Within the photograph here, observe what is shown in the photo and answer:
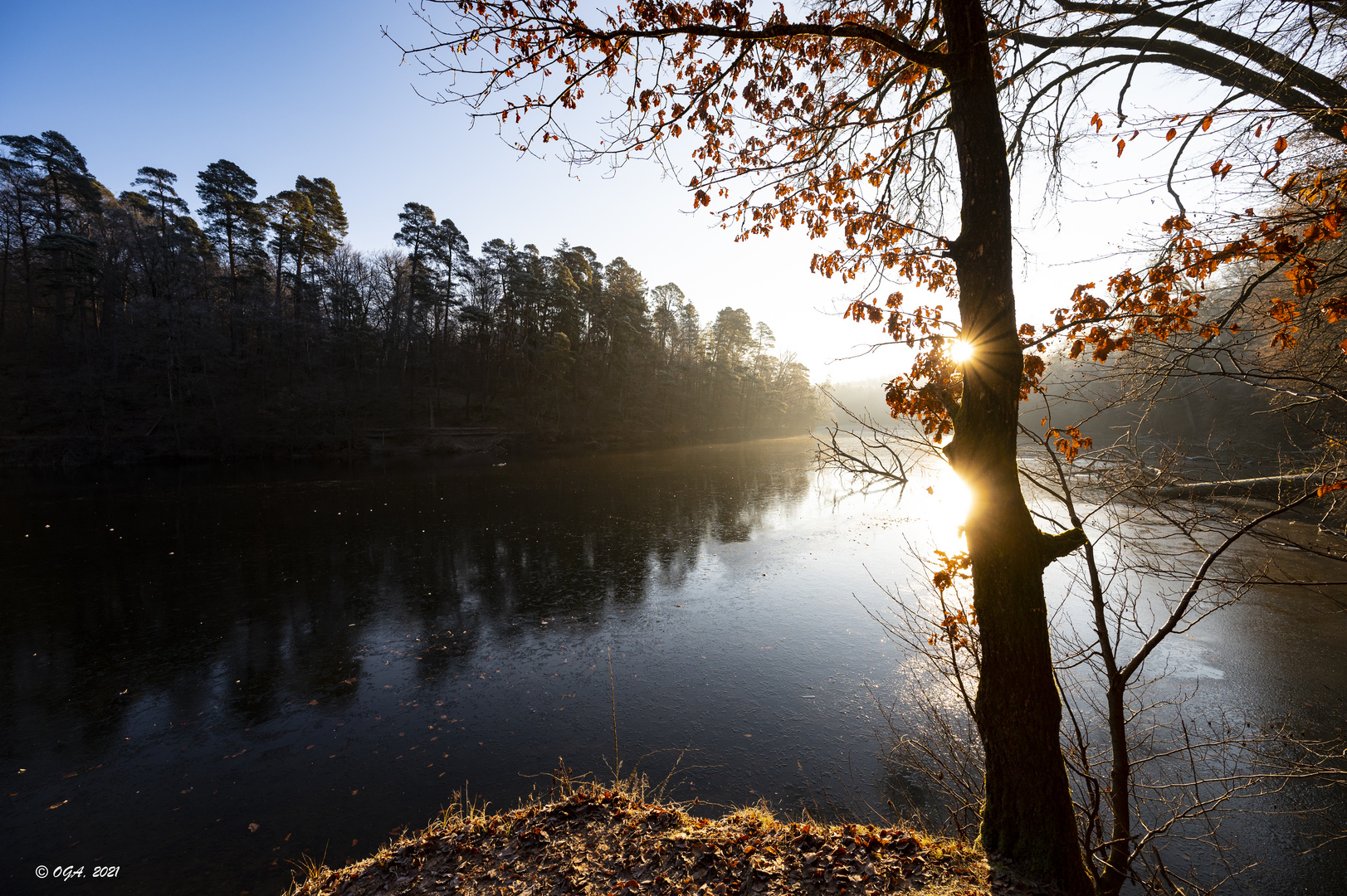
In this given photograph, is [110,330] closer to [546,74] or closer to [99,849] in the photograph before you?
[99,849]

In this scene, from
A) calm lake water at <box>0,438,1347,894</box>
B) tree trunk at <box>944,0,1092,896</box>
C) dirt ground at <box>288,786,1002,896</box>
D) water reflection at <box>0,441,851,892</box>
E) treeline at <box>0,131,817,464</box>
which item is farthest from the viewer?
treeline at <box>0,131,817,464</box>

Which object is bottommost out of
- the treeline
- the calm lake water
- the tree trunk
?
the calm lake water

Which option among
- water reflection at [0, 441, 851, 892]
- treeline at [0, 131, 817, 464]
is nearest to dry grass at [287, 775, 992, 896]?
water reflection at [0, 441, 851, 892]

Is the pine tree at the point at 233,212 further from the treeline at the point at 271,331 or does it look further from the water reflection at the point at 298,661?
the water reflection at the point at 298,661

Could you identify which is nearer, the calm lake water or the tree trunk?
the tree trunk

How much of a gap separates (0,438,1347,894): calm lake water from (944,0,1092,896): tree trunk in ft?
5.35

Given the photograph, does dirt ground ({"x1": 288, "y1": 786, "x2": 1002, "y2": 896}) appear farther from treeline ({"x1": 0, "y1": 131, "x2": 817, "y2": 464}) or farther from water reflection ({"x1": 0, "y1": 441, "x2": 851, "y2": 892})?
treeline ({"x1": 0, "y1": 131, "x2": 817, "y2": 464})

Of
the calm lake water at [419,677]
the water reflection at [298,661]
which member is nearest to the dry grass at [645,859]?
the calm lake water at [419,677]

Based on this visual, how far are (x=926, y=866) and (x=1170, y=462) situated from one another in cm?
328

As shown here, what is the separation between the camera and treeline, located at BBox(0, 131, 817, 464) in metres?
34.6

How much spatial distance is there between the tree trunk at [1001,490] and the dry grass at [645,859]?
0.61 m

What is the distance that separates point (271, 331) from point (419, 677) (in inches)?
1674

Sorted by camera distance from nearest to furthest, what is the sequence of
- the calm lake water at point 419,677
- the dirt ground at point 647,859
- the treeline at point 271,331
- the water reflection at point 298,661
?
1. the dirt ground at point 647,859
2. the calm lake water at point 419,677
3. the water reflection at point 298,661
4. the treeline at point 271,331

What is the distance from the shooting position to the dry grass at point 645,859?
3699 millimetres
